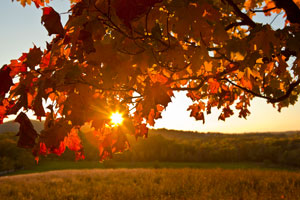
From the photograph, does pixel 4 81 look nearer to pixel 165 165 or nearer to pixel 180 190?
pixel 180 190

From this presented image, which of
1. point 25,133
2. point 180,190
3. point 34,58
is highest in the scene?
point 34,58

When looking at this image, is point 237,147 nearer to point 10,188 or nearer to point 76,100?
point 10,188

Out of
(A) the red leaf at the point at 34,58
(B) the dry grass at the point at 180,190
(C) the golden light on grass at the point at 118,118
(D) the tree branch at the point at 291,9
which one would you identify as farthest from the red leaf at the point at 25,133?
(B) the dry grass at the point at 180,190

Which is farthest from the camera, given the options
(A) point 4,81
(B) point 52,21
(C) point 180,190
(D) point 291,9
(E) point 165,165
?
(E) point 165,165

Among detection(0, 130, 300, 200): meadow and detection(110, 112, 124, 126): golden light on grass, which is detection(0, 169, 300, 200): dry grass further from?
detection(110, 112, 124, 126): golden light on grass

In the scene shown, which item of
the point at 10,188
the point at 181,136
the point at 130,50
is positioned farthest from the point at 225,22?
the point at 181,136

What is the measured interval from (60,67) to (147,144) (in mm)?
55286

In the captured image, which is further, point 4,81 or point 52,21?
point 4,81

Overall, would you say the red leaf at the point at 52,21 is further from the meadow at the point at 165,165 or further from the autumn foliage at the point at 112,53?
the meadow at the point at 165,165

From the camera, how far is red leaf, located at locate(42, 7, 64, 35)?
149cm

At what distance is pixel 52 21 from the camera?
1.50 metres

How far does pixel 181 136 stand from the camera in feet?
290

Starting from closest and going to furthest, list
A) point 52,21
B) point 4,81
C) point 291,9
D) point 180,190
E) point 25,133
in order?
point 52,21 → point 25,133 → point 4,81 → point 291,9 → point 180,190

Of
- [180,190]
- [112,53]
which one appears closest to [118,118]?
[112,53]
